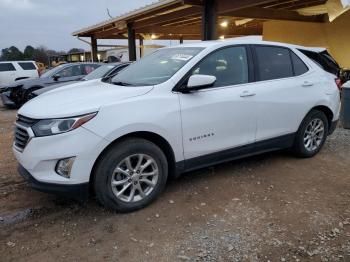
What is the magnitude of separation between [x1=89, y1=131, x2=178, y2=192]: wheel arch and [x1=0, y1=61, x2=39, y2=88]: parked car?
1424 centimetres

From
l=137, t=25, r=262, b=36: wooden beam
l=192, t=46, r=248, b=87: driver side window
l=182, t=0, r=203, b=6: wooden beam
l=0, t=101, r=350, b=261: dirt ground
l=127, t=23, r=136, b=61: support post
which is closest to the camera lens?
l=0, t=101, r=350, b=261: dirt ground

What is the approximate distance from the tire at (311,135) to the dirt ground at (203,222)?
0.46 m

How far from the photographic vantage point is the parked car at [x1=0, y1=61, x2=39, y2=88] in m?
15.8

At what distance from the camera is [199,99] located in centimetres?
365

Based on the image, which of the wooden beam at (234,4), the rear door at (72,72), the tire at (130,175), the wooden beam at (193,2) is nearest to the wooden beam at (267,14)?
the wooden beam at (234,4)

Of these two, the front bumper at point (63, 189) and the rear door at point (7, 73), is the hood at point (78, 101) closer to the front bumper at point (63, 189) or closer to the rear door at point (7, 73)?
the front bumper at point (63, 189)

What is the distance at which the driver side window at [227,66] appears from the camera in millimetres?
3861

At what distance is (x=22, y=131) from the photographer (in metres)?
3.30

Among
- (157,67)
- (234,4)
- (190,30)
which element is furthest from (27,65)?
(157,67)

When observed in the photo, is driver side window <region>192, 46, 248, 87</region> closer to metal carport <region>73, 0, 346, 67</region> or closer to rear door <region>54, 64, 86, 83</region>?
metal carport <region>73, 0, 346, 67</region>

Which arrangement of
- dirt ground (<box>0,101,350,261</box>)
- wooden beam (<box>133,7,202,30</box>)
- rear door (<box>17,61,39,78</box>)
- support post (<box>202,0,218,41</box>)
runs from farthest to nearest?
1. rear door (<box>17,61,39,78</box>)
2. wooden beam (<box>133,7,202,30</box>)
3. support post (<box>202,0,218,41</box>)
4. dirt ground (<box>0,101,350,261</box>)

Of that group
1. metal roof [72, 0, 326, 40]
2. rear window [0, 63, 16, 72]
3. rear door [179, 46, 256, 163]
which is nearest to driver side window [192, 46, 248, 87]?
rear door [179, 46, 256, 163]

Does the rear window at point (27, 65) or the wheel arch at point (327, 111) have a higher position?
the rear window at point (27, 65)

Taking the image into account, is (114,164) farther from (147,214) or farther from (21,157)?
(21,157)
